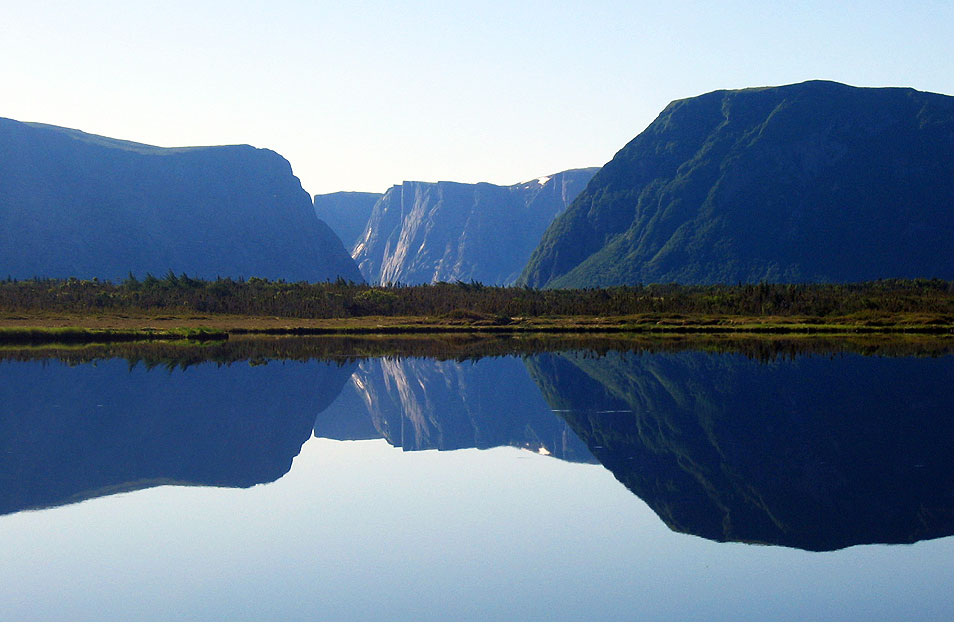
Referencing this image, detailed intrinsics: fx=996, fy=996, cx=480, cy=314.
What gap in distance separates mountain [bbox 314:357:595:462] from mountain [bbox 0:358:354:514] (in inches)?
49.2

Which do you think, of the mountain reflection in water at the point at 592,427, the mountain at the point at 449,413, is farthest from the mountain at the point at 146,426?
the mountain at the point at 449,413

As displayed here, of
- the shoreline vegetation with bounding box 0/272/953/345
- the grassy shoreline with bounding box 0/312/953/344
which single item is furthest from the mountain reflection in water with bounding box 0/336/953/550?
the shoreline vegetation with bounding box 0/272/953/345

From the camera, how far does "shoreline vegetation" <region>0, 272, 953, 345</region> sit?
7288 centimetres

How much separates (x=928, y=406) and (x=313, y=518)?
18.9 metres

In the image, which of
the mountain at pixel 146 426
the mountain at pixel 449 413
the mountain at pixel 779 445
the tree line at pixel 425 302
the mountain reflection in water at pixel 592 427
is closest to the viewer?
the mountain at pixel 779 445

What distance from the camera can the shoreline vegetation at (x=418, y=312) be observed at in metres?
72.9

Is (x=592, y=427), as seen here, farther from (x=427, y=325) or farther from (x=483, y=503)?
(x=427, y=325)

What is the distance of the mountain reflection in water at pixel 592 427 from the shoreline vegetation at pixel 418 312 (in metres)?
28.8

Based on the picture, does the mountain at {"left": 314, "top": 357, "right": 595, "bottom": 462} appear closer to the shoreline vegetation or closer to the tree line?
the shoreline vegetation

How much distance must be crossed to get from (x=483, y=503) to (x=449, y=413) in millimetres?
12414

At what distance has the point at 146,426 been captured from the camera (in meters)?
25.7

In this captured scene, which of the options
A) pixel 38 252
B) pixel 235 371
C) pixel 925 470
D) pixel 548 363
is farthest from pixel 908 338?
pixel 38 252

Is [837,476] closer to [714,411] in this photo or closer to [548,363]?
[714,411]

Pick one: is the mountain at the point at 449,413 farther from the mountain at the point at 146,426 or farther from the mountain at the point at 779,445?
the mountain at the point at 146,426
